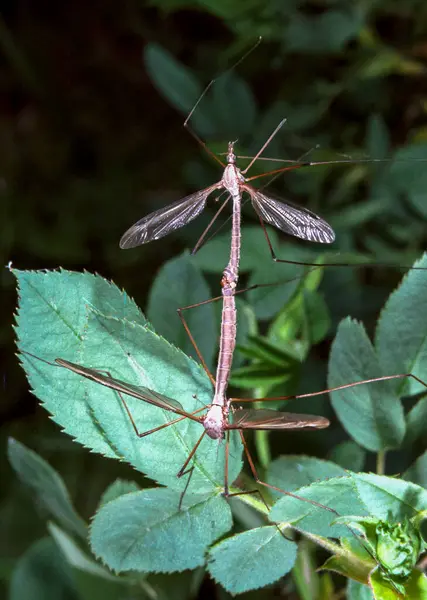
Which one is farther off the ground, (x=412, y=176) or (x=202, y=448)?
(x=412, y=176)

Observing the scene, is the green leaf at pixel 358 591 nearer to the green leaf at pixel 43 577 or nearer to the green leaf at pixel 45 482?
the green leaf at pixel 45 482

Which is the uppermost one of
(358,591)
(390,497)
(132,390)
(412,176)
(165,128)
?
(165,128)

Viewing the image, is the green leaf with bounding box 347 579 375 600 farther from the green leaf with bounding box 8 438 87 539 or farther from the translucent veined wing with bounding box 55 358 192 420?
the green leaf with bounding box 8 438 87 539

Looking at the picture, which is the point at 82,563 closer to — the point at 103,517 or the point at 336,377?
the point at 103,517

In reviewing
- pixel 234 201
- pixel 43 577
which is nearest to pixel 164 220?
pixel 234 201

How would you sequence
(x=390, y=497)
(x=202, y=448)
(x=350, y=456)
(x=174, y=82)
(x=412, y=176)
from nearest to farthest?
(x=390, y=497)
(x=202, y=448)
(x=350, y=456)
(x=412, y=176)
(x=174, y=82)

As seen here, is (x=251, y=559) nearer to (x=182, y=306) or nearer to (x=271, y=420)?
(x=271, y=420)

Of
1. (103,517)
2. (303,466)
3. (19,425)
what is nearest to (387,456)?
(303,466)
